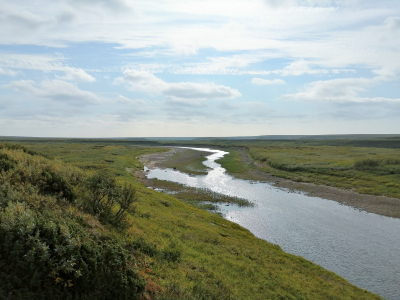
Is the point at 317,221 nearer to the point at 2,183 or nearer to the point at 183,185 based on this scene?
the point at 183,185

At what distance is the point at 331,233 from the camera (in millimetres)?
28672

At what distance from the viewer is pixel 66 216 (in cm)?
1223

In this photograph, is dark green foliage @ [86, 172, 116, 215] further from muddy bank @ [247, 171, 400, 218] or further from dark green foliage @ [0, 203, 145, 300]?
muddy bank @ [247, 171, 400, 218]

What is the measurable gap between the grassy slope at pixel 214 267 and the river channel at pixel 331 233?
2.56 metres

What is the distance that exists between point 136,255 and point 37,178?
287 inches

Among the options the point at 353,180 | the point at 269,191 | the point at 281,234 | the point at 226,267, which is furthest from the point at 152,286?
the point at 353,180

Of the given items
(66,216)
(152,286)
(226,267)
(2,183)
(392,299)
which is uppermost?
(2,183)

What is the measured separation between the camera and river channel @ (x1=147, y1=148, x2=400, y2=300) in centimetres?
2077

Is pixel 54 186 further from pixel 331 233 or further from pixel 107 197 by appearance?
pixel 331 233

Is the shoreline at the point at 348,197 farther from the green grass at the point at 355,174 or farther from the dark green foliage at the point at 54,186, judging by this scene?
the dark green foliage at the point at 54,186

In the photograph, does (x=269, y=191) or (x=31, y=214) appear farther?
(x=269, y=191)

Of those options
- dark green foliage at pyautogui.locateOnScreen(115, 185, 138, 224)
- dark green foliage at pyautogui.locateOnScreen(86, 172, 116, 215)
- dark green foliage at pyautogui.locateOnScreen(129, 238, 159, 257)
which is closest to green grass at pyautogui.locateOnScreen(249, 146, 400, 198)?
dark green foliage at pyautogui.locateOnScreen(115, 185, 138, 224)

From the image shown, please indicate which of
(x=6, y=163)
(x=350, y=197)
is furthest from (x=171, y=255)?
(x=350, y=197)

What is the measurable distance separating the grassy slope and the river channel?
2563 mm
